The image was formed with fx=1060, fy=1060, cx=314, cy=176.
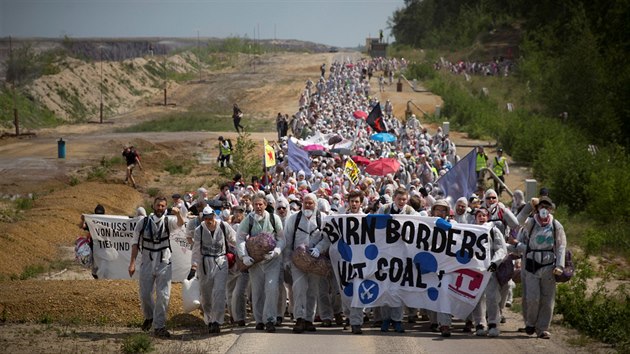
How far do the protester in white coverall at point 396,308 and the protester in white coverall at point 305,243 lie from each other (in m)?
0.96

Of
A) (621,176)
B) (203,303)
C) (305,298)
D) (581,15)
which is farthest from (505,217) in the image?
(581,15)

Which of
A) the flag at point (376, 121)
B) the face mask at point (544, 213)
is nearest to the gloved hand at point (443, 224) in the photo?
the face mask at point (544, 213)

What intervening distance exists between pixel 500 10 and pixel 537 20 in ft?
43.5

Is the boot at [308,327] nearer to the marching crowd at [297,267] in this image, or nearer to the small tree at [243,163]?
the marching crowd at [297,267]

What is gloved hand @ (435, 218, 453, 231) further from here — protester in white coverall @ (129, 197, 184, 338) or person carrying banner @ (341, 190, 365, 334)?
protester in white coverall @ (129, 197, 184, 338)

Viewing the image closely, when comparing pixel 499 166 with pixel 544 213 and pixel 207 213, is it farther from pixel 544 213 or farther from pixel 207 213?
→ pixel 207 213

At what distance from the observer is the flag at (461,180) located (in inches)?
770

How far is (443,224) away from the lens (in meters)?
13.9

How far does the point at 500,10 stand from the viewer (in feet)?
323

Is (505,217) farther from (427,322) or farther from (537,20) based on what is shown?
(537,20)

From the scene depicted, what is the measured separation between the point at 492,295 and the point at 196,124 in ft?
163

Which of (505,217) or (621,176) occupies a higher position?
(505,217)

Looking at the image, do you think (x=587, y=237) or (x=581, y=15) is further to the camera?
(x=581, y=15)

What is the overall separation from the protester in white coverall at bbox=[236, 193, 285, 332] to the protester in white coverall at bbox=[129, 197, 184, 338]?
887 mm
